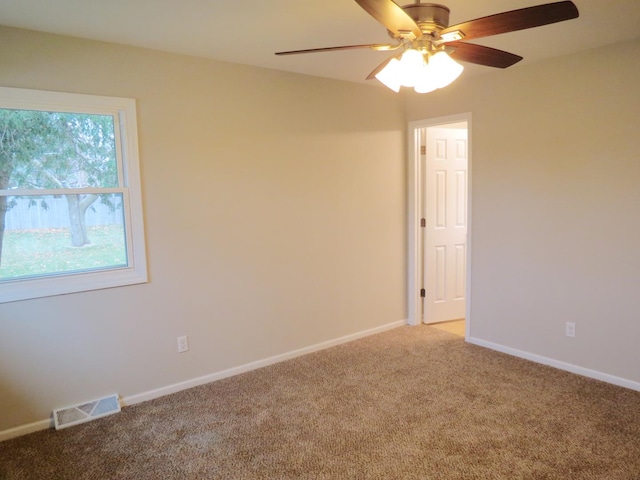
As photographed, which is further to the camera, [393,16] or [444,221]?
[444,221]

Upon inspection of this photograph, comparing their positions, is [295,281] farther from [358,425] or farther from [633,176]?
[633,176]

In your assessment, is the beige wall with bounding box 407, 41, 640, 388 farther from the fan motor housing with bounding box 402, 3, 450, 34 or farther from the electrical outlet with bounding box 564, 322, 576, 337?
the fan motor housing with bounding box 402, 3, 450, 34

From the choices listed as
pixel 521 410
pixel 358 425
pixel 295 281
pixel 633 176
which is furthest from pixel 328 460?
pixel 633 176

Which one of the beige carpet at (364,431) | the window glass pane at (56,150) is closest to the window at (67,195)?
the window glass pane at (56,150)

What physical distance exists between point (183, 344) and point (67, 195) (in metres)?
1.28

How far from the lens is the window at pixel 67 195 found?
245 cm

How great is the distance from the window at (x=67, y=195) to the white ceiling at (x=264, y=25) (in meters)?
0.44

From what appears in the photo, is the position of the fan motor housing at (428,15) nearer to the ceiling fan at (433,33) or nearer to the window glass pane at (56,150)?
the ceiling fan at (433,33)

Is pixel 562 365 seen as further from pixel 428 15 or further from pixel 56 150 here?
pixel 56 150

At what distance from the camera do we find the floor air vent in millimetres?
2594

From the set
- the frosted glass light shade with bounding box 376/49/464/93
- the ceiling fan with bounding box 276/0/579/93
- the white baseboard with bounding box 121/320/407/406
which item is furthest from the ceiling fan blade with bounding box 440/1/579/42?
the white baseboard with bounding box 121/320/407/406

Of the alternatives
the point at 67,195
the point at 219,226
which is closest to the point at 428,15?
the point at 219,226

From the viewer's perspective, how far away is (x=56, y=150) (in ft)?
8.43

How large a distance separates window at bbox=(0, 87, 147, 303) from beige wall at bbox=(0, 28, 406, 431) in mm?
83
